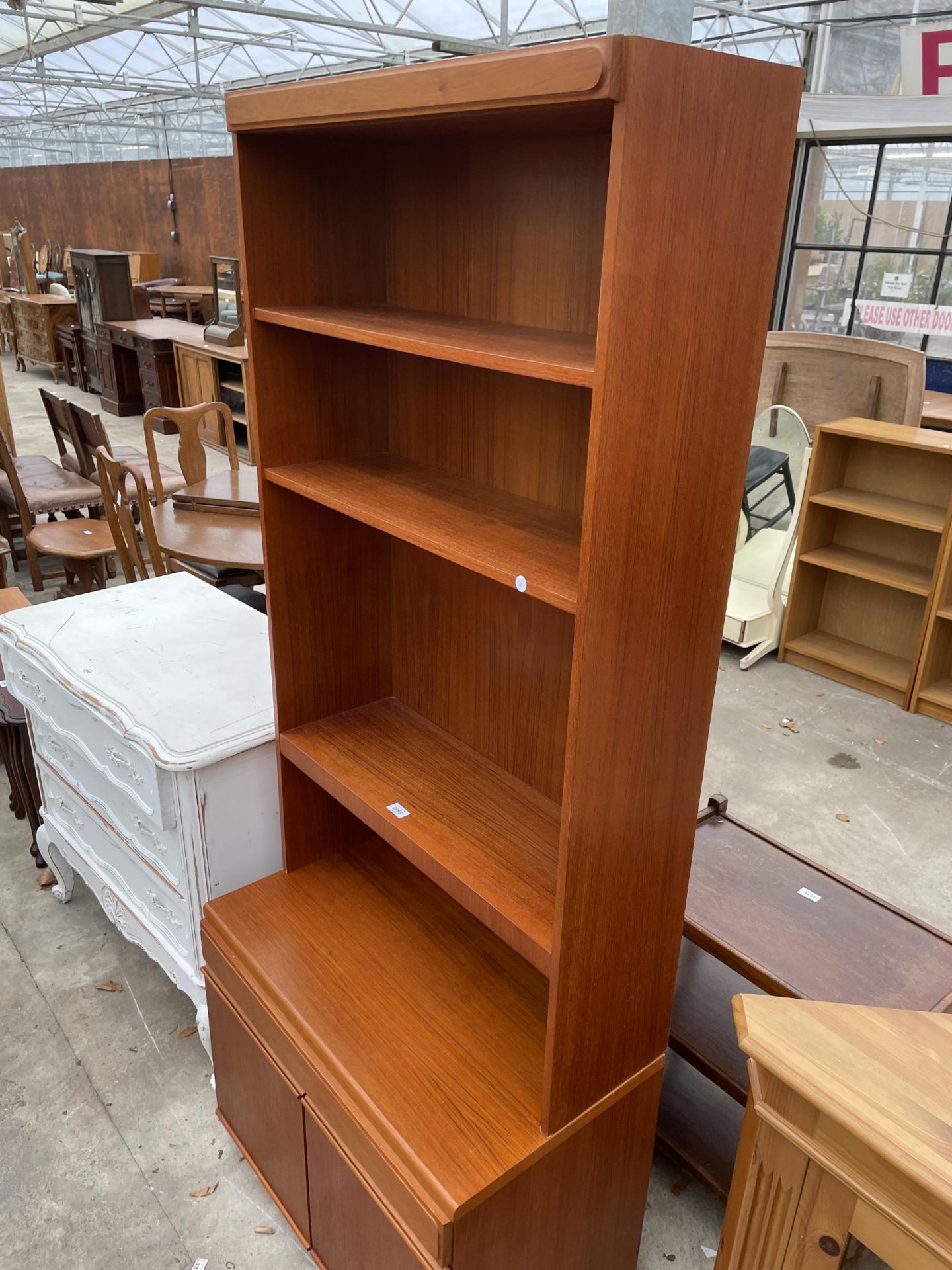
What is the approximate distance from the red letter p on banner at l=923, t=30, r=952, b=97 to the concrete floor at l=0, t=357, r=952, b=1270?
14.4ft

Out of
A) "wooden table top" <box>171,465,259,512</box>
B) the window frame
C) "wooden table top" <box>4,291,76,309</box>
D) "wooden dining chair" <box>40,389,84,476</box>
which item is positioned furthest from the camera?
"wooden table top" <box>4,291,76,309</box>

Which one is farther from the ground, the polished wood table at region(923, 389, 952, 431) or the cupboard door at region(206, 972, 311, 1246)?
the polished wood table at region(923, 389, 952, 431)

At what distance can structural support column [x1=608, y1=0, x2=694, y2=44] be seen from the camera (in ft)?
7.88

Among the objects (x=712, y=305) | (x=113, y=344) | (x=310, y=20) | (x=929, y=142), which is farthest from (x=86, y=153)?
(x=712, y=305)

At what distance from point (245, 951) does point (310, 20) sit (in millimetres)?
8214

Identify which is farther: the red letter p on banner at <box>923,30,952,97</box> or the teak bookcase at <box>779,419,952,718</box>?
the red letter p on banner at <box>923,30,952,97</box>

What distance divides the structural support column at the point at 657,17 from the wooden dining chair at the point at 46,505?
3.36m

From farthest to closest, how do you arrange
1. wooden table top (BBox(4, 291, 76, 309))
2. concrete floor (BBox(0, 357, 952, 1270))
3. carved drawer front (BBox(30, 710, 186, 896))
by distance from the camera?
wooden table top (BBox(4, 291, 76, 309)) < carved drawer front (BBox(30, 710, 186, 896)) < concrete floor (BBox(0, 357, 952, 1270))

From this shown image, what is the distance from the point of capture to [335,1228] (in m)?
1.68

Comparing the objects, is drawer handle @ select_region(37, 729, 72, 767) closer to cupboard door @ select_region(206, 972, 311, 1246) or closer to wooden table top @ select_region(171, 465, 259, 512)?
cupboard door @ select_region(206, 972, 311, 1246)

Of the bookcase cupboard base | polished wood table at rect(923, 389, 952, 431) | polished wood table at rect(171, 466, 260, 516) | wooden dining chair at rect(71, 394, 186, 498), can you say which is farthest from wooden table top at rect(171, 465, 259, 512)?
polished wood table at rect(923, 389, 952, 431)

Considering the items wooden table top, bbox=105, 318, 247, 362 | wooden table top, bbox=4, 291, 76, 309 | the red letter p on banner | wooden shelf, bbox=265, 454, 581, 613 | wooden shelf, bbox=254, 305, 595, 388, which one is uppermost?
the red letter p on banner

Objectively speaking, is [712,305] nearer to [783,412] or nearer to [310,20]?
[783,412]

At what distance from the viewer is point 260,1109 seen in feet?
6.17
